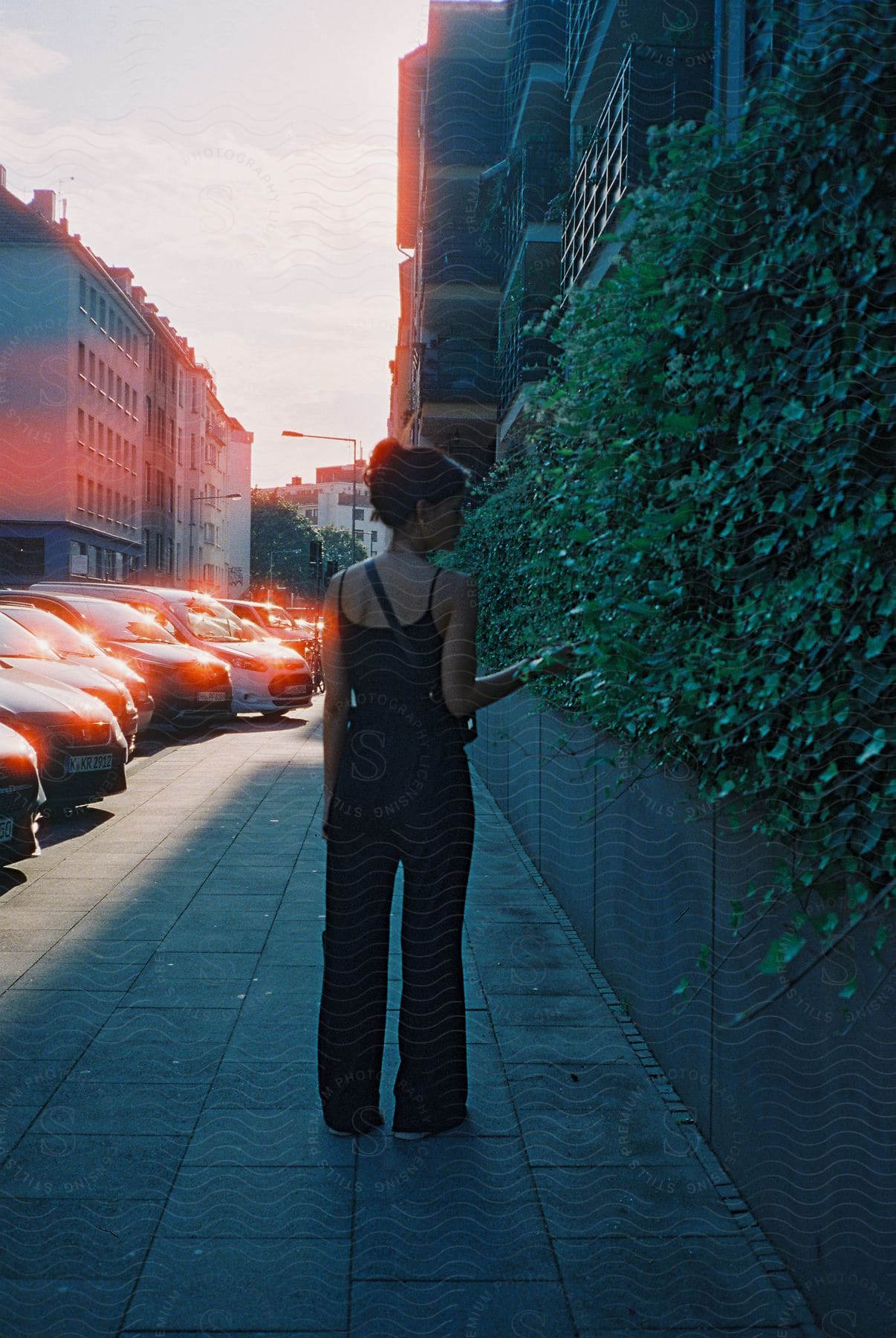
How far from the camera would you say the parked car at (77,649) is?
13.0m

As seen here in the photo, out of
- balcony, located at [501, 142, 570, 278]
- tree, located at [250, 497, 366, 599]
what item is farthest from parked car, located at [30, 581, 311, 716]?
tree, located at [250, 497, 366, 599]

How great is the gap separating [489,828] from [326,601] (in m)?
6.57

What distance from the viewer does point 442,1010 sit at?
4082mm

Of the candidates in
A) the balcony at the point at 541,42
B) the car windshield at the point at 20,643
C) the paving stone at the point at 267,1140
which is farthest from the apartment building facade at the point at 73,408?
the paving stone at the point at 267,1140

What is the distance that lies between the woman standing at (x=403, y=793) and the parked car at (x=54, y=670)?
7.23 meters

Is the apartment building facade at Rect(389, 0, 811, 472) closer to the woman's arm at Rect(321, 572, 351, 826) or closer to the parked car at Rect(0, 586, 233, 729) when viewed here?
the woman's arm at Rect(321, 572, 351, 826)

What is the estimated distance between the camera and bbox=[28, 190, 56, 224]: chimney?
46.0 m

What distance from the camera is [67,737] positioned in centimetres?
993

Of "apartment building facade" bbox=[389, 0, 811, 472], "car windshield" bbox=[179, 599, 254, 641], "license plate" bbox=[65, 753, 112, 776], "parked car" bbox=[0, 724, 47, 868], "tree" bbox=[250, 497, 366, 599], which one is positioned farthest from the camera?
"tree" bbox=[250, 497, 366, 599]

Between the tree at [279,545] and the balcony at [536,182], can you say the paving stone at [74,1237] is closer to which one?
the balcony at [536,182]

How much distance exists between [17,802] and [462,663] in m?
4.74

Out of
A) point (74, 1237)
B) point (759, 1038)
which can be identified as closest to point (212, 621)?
point (74, 1237)

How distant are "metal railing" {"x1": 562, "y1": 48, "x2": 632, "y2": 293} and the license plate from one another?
496cm

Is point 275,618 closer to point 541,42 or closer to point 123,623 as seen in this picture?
point 123,623
